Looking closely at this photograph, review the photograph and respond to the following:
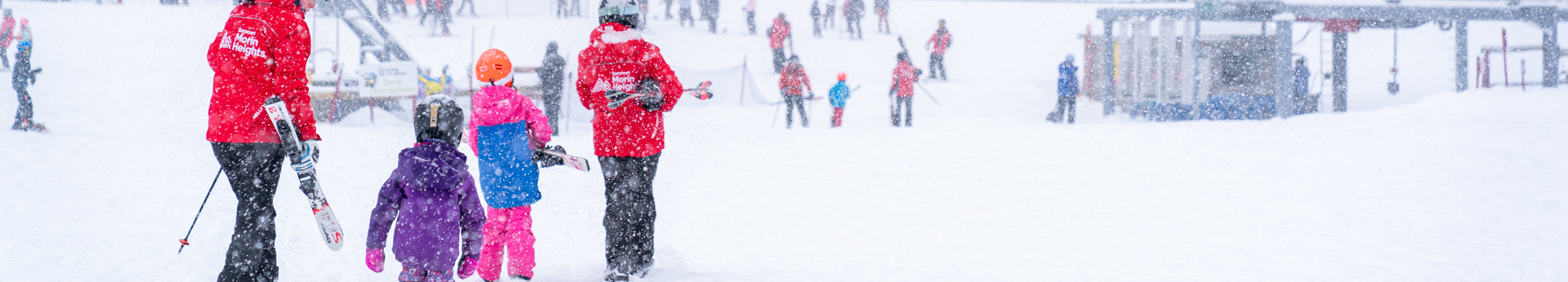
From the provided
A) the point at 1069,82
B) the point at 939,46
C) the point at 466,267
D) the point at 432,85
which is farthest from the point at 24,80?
the point at 939,46

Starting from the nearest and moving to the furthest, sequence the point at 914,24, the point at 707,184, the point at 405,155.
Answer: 1. the point at 405,155
2. the point at 707,184
3. the point at 914,24

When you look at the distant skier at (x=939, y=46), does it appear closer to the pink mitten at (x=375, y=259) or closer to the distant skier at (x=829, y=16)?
the distant skier at (x=829, y=16)

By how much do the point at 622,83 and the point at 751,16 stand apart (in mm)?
18938

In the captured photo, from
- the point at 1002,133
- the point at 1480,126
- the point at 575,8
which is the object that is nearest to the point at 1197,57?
the point at 1480,126

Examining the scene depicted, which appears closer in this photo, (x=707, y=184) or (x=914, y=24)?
(x=707, y=184)

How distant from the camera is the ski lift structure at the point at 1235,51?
14.6 metres

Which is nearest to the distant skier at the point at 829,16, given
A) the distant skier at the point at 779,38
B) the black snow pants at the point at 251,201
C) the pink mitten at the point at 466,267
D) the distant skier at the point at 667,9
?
the distant skier at the point at 667,9

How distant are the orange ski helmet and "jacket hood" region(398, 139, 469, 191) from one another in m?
0.40

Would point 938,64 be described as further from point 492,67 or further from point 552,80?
point 492,67

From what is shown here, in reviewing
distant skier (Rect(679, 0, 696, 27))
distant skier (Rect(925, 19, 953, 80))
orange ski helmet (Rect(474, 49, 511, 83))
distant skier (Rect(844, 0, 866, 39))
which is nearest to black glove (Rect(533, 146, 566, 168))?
orange ski helmet (Rect(474, 49, 511, 83))

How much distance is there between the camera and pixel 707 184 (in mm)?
6992

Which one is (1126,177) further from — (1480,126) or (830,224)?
(1480,126)

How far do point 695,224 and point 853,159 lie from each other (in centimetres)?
316

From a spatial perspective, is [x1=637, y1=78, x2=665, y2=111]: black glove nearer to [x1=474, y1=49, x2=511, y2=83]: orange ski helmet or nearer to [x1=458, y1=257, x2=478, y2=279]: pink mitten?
[x1=474, y1=49, x2=511, y2=83]: orange ski helmet
